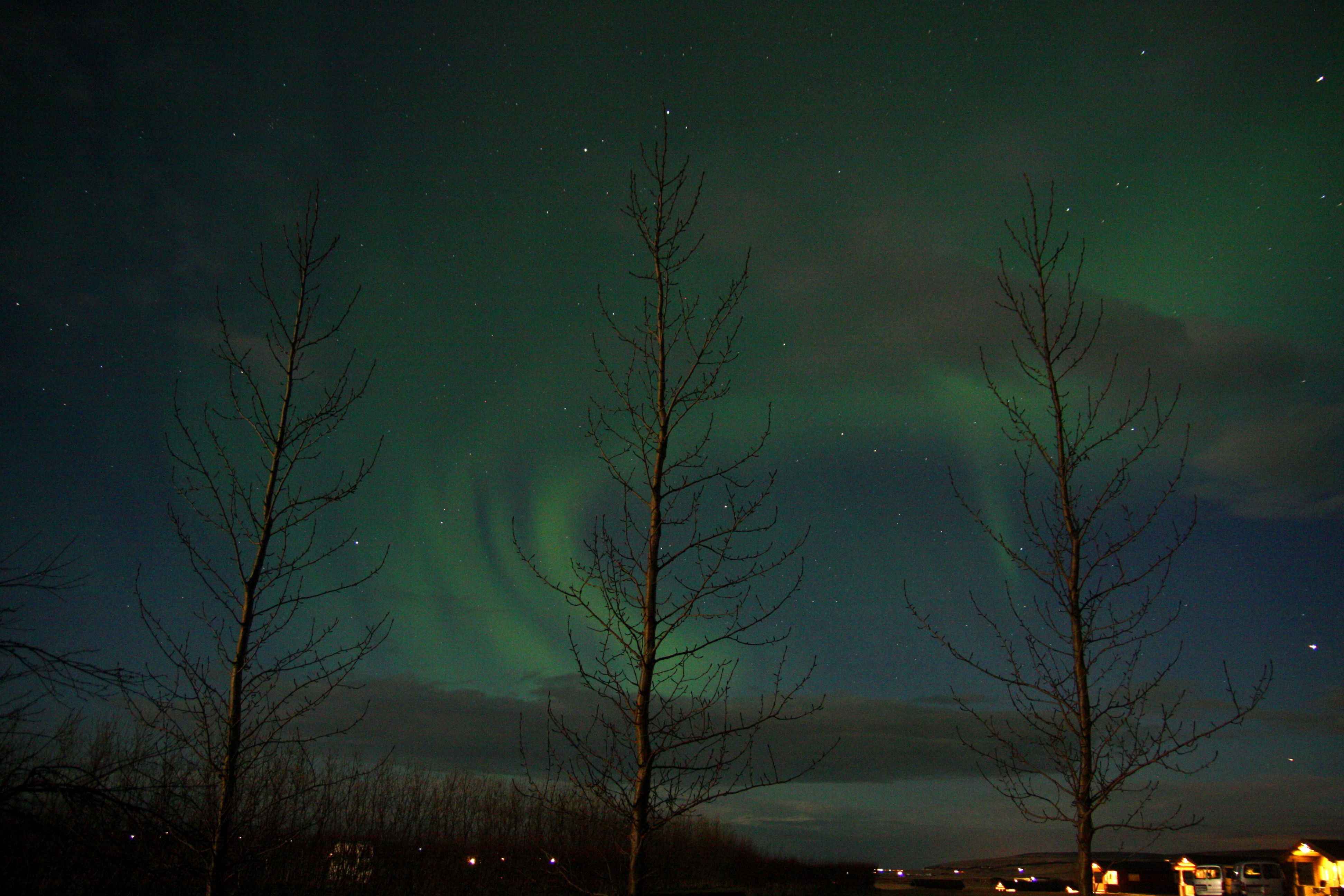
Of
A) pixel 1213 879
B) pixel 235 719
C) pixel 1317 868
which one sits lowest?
pixel 1213 879

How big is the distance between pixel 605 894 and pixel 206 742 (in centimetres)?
395

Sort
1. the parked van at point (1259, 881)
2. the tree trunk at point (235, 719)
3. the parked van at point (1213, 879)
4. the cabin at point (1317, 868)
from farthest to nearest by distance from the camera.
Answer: the parked van at point (1213, 879)
the cabin at point (1317, 868)
the parked van at point (1259, 881)
the tree trunk at point (235, 719)

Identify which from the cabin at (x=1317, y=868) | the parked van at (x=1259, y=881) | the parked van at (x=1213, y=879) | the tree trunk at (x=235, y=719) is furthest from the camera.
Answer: the parked van at (x=1213, y=879)

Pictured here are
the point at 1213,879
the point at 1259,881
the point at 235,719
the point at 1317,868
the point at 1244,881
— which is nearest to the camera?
the point at 235,719

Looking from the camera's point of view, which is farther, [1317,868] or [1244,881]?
[1317,868]

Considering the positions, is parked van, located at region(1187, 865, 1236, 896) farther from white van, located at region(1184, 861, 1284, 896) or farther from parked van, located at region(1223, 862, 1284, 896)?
parked van, located at region(1223, 862, 1284, 896)

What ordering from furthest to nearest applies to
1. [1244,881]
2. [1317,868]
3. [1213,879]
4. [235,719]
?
1. [1213,879]
2. [1317,868]
3. [1244,881]
4. [235,719]

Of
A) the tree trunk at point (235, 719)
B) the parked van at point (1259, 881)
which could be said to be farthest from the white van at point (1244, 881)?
the tree trunk at point (235, 719)

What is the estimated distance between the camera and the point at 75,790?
600 cm

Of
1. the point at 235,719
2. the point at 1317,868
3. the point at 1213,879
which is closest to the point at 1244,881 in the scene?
the point at 1213,879

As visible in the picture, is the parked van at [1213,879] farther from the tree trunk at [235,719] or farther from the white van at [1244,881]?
the tree trunk at [235,719]

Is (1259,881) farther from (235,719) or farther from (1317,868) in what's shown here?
(235,719)

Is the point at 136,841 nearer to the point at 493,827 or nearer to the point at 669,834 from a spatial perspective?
the point at 493,827

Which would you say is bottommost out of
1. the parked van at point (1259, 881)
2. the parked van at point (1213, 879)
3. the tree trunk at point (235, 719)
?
the parked van at point (1213, 879)
